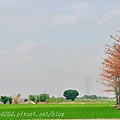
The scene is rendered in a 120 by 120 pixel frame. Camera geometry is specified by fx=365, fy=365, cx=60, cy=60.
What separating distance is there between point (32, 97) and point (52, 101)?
455 centimetres

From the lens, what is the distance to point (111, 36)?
40344 millimetres

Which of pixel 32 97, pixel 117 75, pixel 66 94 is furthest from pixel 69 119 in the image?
pixel 66 94

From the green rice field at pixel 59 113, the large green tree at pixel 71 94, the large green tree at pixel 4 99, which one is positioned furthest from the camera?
the large green tree at pixel 71 94

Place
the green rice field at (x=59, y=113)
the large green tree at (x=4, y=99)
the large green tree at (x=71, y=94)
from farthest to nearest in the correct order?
the large green tree at (x=71, y=94), the large green tree at (x=4, y=99), the green rice field at (x=59, y=113)

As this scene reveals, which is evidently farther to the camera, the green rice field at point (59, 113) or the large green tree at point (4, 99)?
the large green tree at point (4, 99)

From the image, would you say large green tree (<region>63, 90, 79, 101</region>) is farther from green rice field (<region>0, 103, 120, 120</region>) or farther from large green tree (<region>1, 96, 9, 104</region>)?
green rice field (<region>0, 103, 120, 120</region>)

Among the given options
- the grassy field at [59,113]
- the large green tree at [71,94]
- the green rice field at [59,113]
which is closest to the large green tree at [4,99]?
the grassy field at [59,113]

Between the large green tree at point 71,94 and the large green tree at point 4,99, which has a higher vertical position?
the large green tree at point 71,94

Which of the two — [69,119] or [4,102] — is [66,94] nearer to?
[4,102]

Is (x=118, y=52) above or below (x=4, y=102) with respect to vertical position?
above

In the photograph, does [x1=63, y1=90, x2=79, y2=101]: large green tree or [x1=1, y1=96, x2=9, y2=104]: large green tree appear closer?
[x1=1, y1=96, x2=9, y2=104]: large green tree

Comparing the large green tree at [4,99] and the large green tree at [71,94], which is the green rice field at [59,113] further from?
the large green tree at [71,94]

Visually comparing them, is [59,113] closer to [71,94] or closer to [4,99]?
[4,99]

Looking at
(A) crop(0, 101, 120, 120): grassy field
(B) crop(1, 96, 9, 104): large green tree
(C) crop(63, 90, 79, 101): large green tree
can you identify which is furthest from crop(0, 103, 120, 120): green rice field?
(C) crop(63, 90, 79, 101): large green tree
